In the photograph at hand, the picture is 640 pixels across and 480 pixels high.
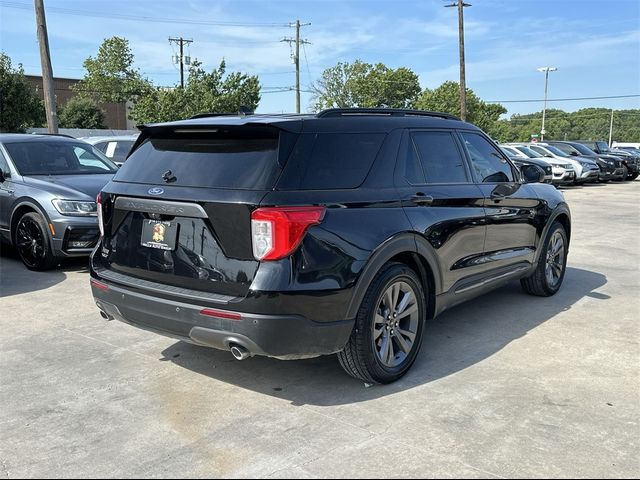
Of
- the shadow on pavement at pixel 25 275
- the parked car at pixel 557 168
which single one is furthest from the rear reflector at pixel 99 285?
the parked car at pixel 557 168

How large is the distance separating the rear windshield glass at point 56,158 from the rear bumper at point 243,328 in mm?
5046

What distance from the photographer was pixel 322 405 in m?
3.69

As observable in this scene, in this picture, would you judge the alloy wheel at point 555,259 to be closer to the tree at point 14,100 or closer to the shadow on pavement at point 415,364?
the shadow on pavement at point 415,364

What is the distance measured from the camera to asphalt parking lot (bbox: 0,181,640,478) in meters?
3.02

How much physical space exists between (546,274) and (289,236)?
386 cm

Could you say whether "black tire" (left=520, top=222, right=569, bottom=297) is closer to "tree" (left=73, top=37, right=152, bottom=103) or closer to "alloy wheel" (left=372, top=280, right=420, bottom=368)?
"alloy wheel" (left=372, top=280, right=420, bottom=368)

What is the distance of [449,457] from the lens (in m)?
3.06

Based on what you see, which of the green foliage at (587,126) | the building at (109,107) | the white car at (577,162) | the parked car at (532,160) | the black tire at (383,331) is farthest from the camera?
the green foliage at (587,126)

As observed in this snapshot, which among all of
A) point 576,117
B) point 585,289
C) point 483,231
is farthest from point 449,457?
point 576,117

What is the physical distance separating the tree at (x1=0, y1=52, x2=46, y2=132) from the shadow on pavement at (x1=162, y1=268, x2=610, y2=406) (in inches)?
1331

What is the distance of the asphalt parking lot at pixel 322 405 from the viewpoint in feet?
9.92

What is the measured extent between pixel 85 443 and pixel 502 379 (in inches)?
106

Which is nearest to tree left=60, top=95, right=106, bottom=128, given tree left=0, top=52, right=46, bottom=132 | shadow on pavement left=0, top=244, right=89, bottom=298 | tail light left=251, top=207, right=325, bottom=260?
tree left=0, top=52, right=46, bottom=132

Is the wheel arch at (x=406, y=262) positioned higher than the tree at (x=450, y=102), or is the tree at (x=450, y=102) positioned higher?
the tree at (x=450, y=102)
